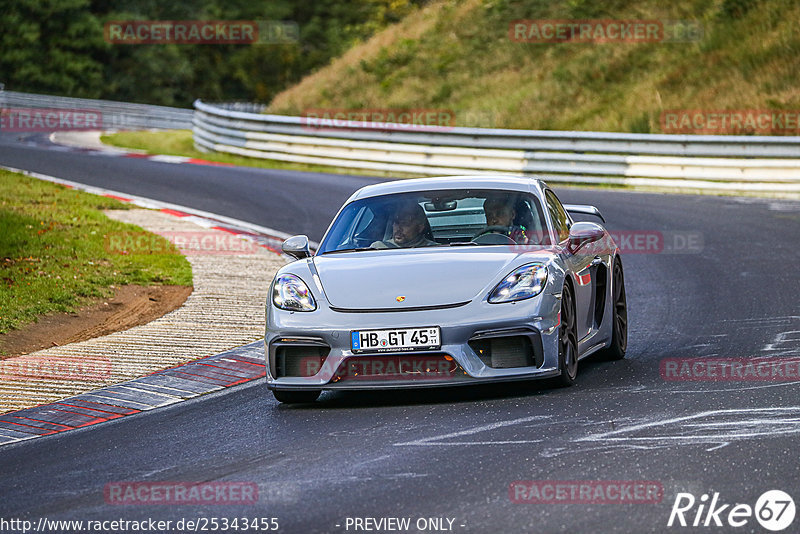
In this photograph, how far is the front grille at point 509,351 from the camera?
7605 mm

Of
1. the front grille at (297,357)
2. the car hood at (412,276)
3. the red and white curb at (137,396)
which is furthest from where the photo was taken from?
the red and white curb at (137,396)

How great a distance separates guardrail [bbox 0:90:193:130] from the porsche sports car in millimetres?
35897

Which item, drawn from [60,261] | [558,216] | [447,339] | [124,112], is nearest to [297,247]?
[447,339]

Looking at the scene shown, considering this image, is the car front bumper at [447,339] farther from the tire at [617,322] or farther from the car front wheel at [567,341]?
the tire at [617,322]

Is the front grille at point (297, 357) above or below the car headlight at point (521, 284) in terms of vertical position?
below

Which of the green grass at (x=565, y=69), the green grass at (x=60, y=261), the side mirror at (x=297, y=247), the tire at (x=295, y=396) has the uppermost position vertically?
the green grass at (x=565, y=69)

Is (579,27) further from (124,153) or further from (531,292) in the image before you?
(531,292)

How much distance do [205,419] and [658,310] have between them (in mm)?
5162

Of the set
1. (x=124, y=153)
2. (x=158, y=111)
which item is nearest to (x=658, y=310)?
(x=124, y=153)

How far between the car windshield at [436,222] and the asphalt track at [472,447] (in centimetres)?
103

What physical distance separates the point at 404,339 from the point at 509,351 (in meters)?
0.63

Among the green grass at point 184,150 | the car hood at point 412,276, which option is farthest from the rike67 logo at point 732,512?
the green grass at point 184,150

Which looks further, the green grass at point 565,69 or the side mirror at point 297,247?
the green grass at point 565,69

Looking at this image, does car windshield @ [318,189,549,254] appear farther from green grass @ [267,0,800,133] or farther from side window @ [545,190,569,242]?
green grass @ [267,0,800,133]
